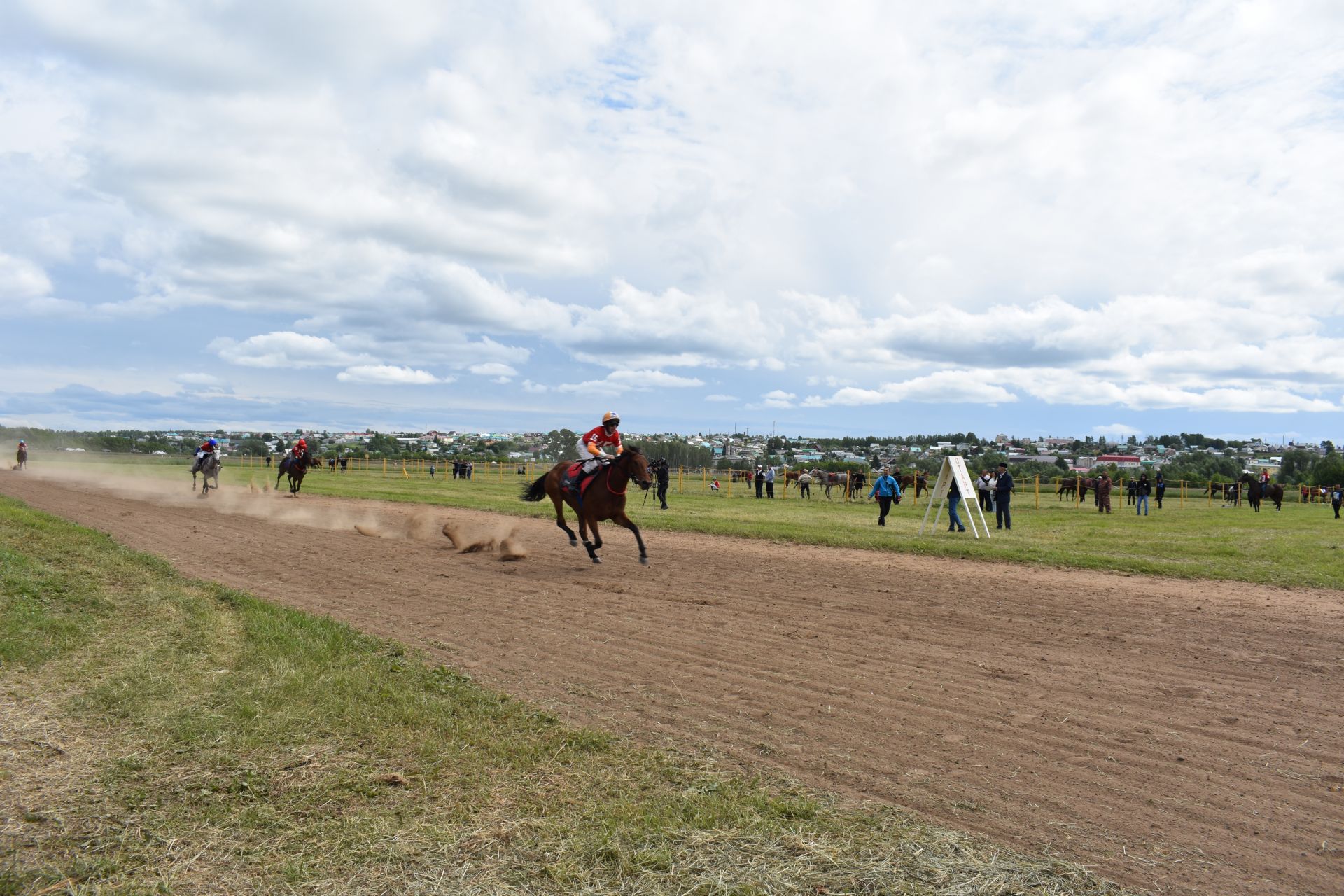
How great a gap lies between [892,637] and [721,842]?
562 cm

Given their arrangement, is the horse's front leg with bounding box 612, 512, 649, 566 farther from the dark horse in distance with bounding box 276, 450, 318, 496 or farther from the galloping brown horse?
the dark horse in distance with bounding box 276, 450, 318, 496

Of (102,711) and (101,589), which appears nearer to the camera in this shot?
(102,711)

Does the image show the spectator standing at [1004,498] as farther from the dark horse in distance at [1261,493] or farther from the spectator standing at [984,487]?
the dark horse in distance at [1261,493]

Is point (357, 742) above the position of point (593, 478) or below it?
below

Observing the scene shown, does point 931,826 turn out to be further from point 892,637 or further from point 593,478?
point 593,478

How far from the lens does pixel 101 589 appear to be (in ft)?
34.3

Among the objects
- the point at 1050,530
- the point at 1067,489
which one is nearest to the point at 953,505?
the point at 1050,530

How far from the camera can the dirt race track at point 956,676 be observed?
16.3ft

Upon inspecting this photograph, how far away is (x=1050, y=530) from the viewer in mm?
24688

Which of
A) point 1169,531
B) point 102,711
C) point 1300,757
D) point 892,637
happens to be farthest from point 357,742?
point 1169,531

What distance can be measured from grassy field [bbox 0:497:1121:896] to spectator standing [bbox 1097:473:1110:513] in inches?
1339

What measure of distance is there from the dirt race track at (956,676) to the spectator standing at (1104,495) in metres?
21.9

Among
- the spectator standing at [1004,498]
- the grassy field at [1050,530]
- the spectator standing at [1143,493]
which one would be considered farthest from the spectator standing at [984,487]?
the spectator standing at [1143,493]

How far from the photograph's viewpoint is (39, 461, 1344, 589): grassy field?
16359mm
